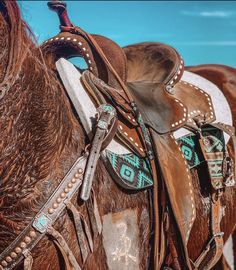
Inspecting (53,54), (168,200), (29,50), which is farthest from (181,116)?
(29,50)

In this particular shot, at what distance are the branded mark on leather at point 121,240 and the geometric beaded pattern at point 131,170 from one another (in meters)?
0.12

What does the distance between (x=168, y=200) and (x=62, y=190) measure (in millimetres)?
557

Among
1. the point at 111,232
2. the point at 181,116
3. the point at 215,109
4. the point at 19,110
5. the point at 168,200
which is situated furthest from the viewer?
the point at 215,109

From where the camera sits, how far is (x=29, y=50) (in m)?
1.81

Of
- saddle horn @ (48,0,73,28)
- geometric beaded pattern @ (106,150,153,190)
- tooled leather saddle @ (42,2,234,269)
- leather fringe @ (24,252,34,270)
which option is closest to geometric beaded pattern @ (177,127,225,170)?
tooled leather saddle @ (42,2,234,269)

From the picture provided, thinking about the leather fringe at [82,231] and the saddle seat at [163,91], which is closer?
the leather fringe at [82,231]

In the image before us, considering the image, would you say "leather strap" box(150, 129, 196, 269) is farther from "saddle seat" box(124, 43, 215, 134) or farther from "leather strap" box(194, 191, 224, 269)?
"leather strap" box(194, 191, 224, 269)

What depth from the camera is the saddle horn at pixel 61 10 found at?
6.86 ft

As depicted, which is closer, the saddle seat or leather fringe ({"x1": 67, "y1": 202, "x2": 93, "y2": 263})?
leather fringe ({"x1": 67, "y1": 202, "x2": 93, "y2": 263})

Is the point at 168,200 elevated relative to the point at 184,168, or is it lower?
lower

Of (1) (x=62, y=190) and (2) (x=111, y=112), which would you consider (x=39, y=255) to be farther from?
(2) (x=111, y=112)

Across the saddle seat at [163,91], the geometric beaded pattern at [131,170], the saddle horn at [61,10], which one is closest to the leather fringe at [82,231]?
the geometric beaded pattern at [131,170]

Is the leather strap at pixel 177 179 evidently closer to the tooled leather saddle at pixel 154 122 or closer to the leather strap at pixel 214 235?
the tooled leather saddle at pixel 154 122

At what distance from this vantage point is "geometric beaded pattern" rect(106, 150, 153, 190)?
6.53ft
